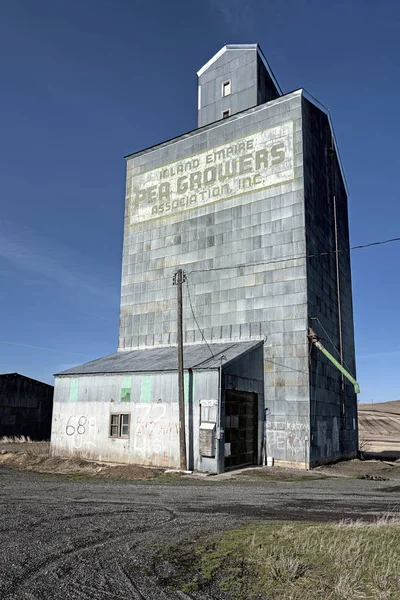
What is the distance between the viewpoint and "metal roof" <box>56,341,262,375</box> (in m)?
23.9

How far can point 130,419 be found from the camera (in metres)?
24.7

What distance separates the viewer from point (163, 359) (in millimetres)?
26562

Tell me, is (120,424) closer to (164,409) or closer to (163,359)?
(164,409)

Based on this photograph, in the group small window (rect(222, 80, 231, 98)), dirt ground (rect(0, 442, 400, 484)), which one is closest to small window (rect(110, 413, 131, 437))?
dirt ground (rect(0, 442, 400, 484))

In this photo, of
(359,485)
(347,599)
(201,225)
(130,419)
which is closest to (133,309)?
(201,225)

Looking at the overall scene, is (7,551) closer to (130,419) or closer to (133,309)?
(130,419)

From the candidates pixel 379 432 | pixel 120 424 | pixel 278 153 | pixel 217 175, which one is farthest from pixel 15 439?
pixel 379 432

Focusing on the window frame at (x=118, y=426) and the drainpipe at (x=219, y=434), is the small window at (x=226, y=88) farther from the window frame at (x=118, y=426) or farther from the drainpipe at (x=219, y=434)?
the window frame at (x=118, y=426)

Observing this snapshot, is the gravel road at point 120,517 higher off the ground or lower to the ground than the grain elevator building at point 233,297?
lower

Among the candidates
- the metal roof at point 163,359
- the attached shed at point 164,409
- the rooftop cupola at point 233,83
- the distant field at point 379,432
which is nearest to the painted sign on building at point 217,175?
the rooftop cupola at point 233,83

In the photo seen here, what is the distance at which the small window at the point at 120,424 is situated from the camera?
24.8 m

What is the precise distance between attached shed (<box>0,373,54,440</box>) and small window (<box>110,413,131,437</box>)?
19.2 m

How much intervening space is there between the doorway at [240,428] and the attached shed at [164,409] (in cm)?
5

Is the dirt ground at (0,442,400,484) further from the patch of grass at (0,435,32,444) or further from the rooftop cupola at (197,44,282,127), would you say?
the rooftop cupola at (197,44,282,127)
